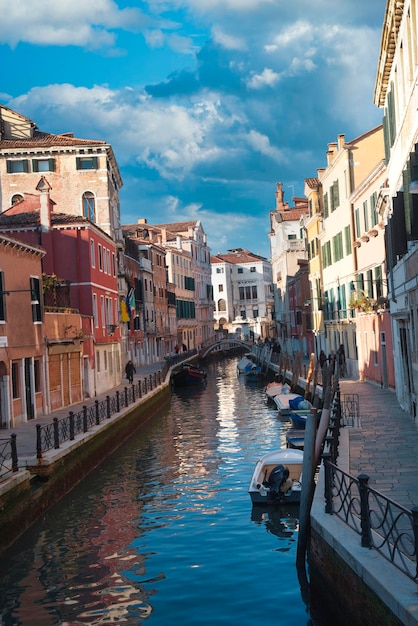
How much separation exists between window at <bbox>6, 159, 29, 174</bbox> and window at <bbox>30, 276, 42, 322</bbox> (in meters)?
22.1

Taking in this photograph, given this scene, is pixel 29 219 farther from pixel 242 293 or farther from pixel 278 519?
pixel 242 293

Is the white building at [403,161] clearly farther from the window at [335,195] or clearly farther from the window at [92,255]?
the window at [92,255]

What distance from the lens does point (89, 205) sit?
156 ft

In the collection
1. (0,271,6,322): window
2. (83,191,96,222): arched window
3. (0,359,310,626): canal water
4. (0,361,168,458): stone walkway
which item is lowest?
(0,359,310,626): canal water

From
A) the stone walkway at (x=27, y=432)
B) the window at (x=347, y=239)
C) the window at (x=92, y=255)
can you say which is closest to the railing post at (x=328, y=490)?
the stone walkway at (x=27, y=432)

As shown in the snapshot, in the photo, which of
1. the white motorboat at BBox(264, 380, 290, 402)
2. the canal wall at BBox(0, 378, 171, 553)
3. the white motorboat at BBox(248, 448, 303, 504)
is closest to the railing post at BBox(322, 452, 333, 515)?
the white motorboat at BBox(248, 448, 303, 504)

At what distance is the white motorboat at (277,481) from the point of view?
1597 centimetres

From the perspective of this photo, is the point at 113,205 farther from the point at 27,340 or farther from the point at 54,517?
the point at 54,517

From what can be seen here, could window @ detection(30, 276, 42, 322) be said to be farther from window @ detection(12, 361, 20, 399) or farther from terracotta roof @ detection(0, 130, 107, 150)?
terracotta roof @ detection(0, 130, 107, 150)

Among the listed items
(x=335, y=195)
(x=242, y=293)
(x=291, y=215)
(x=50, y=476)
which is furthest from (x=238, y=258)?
(x=50, y=476)

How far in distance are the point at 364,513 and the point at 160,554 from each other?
5918mm

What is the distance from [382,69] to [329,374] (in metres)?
8.67

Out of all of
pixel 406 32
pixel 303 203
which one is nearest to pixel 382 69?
pixel 406 32

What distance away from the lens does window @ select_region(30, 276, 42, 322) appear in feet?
85.7
